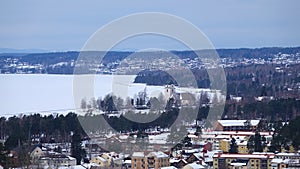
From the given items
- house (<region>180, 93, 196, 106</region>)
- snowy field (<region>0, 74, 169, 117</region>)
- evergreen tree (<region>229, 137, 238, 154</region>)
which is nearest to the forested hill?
snowy field (<region>0, 74, 169, 117</region>)

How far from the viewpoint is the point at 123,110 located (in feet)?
35.9

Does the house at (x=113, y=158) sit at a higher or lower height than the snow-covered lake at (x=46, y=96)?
lower

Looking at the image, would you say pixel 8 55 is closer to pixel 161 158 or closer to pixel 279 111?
pixel 279 111

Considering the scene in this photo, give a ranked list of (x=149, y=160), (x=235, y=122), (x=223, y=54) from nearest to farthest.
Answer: (x=149, y=160) → (x=235, y=122) → (x=223, y=54)

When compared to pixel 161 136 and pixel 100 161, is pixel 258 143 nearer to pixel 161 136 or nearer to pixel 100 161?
pixel 161 136

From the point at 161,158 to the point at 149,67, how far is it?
10026 millimetres

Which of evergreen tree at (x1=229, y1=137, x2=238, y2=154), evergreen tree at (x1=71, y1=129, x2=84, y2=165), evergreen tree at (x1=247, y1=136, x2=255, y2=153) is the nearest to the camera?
evergreen tree at (x1=71, y1=129, x2=84, y2=165)

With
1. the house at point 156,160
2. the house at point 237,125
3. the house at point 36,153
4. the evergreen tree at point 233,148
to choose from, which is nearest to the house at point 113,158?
the house at point 156,160

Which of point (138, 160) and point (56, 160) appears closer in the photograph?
Result: point (138, 160)

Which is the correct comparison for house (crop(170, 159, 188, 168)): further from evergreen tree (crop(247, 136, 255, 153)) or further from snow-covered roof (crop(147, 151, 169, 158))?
evergreen tree (crop(247, 136, 255, 153))

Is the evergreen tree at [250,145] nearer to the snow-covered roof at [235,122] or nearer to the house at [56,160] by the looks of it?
the snow-covered roof at [235,122]

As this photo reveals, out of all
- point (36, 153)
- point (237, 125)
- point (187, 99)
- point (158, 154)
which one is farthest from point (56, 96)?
point (158, 154)

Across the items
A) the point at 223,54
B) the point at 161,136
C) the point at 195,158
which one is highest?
the point at 223,54

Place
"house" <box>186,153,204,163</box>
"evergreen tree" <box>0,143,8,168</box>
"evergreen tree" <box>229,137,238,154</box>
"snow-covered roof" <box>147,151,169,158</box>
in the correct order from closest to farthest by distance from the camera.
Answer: "evergreen tree" <box>0,143,8,168</box>, "snow-covered roof" <box>147,151,169,158</box>, "house" <box>186,153,204,163</box>, "evergreen tree" <box>229,137,238,154</box>
